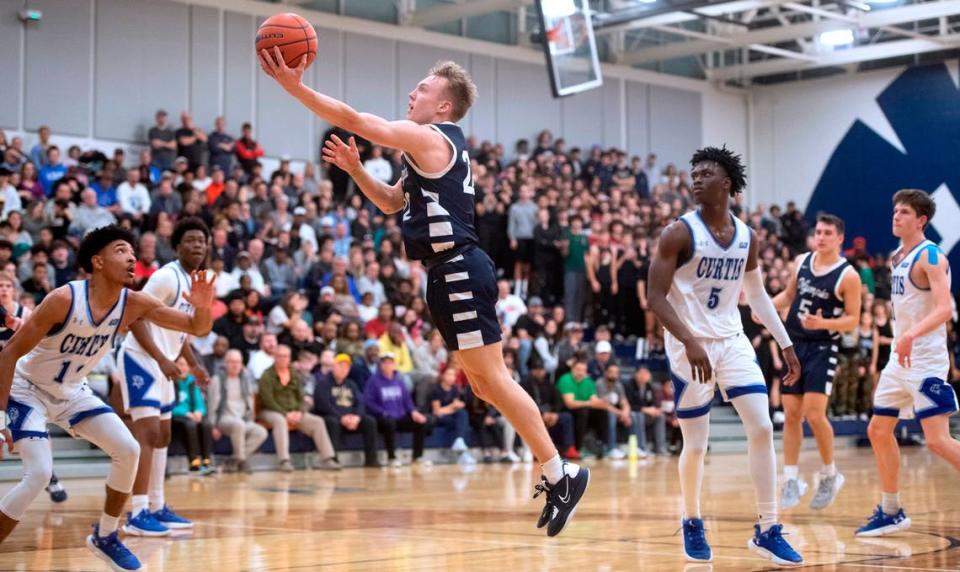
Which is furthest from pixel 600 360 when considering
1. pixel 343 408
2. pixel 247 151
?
pixel 247 151

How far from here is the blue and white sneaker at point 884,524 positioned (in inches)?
299

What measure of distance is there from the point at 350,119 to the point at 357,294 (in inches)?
496

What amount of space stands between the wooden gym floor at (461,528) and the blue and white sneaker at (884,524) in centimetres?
12

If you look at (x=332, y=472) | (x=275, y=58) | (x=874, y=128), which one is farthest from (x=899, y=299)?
(x=874, y=128)

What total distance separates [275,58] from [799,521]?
203 inches

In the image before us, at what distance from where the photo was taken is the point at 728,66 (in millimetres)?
30703

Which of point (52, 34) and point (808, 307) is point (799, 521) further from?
point (52, 34)

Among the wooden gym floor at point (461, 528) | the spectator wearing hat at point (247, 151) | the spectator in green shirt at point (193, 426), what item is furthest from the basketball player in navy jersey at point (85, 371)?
the spectator wearing hat at point (247, 151)

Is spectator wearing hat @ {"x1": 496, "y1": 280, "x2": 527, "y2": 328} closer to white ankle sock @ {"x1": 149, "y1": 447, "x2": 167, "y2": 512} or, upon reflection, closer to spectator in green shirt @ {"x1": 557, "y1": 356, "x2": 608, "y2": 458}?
spectator in green shirt @ {"x1": 557, "y1": 356, "x2": 608, "y2": 458}

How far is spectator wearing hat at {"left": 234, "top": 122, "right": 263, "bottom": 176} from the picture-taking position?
2023cm

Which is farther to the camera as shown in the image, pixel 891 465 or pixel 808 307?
pixel 808 307

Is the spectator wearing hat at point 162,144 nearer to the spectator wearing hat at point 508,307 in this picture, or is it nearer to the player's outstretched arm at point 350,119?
the spectator wearing hat at point 508,307

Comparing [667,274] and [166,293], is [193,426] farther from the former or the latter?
[667,274]

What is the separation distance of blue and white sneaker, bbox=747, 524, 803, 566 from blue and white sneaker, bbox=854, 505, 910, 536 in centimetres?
153
